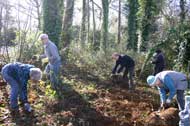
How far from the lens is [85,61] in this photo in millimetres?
19484

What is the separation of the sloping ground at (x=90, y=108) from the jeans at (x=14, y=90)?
1.13ft

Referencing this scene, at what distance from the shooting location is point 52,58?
1274 cm

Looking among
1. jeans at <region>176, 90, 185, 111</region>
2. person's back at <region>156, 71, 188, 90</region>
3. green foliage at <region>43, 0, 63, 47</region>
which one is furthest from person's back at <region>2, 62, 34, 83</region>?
green foliage at <region>43, 0, 63, 47</region>

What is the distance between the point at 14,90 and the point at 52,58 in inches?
91.9

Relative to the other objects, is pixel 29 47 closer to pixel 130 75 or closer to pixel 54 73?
pixel 54 73

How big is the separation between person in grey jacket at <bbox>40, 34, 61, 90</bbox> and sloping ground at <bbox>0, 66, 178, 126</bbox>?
19.5 inches

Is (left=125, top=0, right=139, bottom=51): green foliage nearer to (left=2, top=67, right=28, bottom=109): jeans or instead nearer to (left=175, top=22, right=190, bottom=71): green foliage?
(left=175, top=22, right=190, bottom=71): green foliage

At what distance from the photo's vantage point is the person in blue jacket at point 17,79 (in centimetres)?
1052

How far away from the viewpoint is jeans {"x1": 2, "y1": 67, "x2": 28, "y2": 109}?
35.1ft

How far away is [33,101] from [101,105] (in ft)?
6.44

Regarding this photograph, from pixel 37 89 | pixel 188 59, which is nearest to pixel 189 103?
pixel 37 89

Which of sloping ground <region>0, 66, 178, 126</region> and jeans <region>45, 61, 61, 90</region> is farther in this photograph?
jeans <region>45, 61, 61, 90</region>

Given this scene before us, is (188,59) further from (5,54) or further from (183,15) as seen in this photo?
(5,54)

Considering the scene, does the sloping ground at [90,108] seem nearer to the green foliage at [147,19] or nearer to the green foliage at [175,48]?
the green foliage at [175,48]
